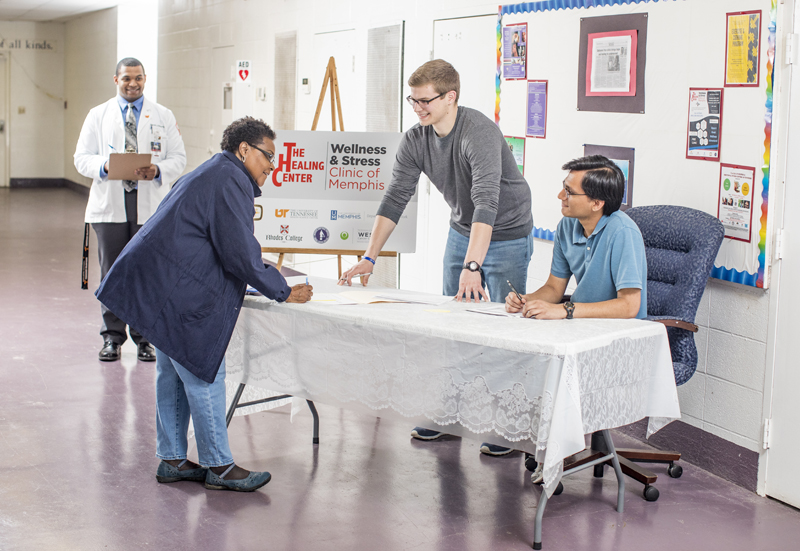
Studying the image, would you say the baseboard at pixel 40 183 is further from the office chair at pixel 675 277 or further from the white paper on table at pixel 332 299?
the office chair at pixel 675 277

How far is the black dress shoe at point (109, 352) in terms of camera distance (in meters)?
4.68

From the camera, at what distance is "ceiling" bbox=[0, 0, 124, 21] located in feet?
39.7

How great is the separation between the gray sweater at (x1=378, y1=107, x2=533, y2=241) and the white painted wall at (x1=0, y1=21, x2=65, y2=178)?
13757mm

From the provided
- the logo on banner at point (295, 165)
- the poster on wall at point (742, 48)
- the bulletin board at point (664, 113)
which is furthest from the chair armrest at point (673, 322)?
the logo on banner at point (295, 165)

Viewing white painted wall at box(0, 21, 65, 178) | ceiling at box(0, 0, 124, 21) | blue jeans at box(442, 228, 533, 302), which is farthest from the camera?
white painted wall at box(0, 21, 65, 178)

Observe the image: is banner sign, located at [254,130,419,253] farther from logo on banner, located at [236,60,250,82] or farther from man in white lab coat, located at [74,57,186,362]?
logo on banner, located at [236,60,250,82]

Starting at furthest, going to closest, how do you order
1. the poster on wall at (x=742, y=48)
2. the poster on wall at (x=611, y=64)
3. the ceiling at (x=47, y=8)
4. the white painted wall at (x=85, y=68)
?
the white painted wall at (x=85, y=68)
the ceiling at (x=47, y=8)
the poster on wall at (x=611, y=64)
the poster on wall at (x=742, y=48)

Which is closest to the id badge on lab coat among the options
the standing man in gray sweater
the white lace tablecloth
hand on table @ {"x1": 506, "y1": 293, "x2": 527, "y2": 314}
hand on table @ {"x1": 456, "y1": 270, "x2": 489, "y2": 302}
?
the standing man in gray sweater

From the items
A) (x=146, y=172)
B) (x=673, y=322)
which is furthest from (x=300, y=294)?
(x=146, y=172)

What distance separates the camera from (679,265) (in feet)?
10.3

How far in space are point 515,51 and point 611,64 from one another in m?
0.77

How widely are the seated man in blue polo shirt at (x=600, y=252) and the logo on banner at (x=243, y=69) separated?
5419 millimetres

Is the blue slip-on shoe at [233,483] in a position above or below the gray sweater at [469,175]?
below

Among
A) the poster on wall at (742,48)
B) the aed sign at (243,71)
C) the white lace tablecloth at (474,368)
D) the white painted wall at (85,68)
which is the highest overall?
the white painted wall at (85,68)
